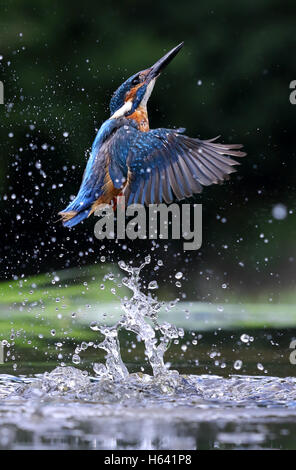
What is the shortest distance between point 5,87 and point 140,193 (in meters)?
4.57

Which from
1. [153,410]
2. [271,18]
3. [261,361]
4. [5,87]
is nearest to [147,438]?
[153,410]

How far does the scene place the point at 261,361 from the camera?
4707 millimetres

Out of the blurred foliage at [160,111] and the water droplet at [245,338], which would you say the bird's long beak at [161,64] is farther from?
the blurred foliage at [160,111]

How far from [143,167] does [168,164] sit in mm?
110

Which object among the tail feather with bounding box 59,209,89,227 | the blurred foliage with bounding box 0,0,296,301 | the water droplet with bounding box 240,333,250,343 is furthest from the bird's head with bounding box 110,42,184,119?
the blurred foliage with bounding box 0,0,296,301

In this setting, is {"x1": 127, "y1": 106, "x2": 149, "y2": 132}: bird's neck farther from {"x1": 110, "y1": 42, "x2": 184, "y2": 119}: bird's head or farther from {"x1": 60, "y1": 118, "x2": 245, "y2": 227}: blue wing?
{"x1": 60, "y1": 118, "x2": 245, "y2": 227}: blue wing

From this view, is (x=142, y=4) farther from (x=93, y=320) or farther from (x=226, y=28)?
(x=93, y=320)

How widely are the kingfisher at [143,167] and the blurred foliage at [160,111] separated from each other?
3985mm

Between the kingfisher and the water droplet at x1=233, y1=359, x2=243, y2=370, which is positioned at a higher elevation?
the kingfisher

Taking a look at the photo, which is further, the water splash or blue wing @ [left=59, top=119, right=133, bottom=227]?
blue wing @ [left=59, top=119, right=133, bottom=227]

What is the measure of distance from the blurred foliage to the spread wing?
13.2 ft

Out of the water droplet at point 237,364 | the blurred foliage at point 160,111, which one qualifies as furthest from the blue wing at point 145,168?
the blurred foliage at point 160,111

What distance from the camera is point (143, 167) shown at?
4.26m

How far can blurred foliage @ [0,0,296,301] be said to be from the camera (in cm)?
845
